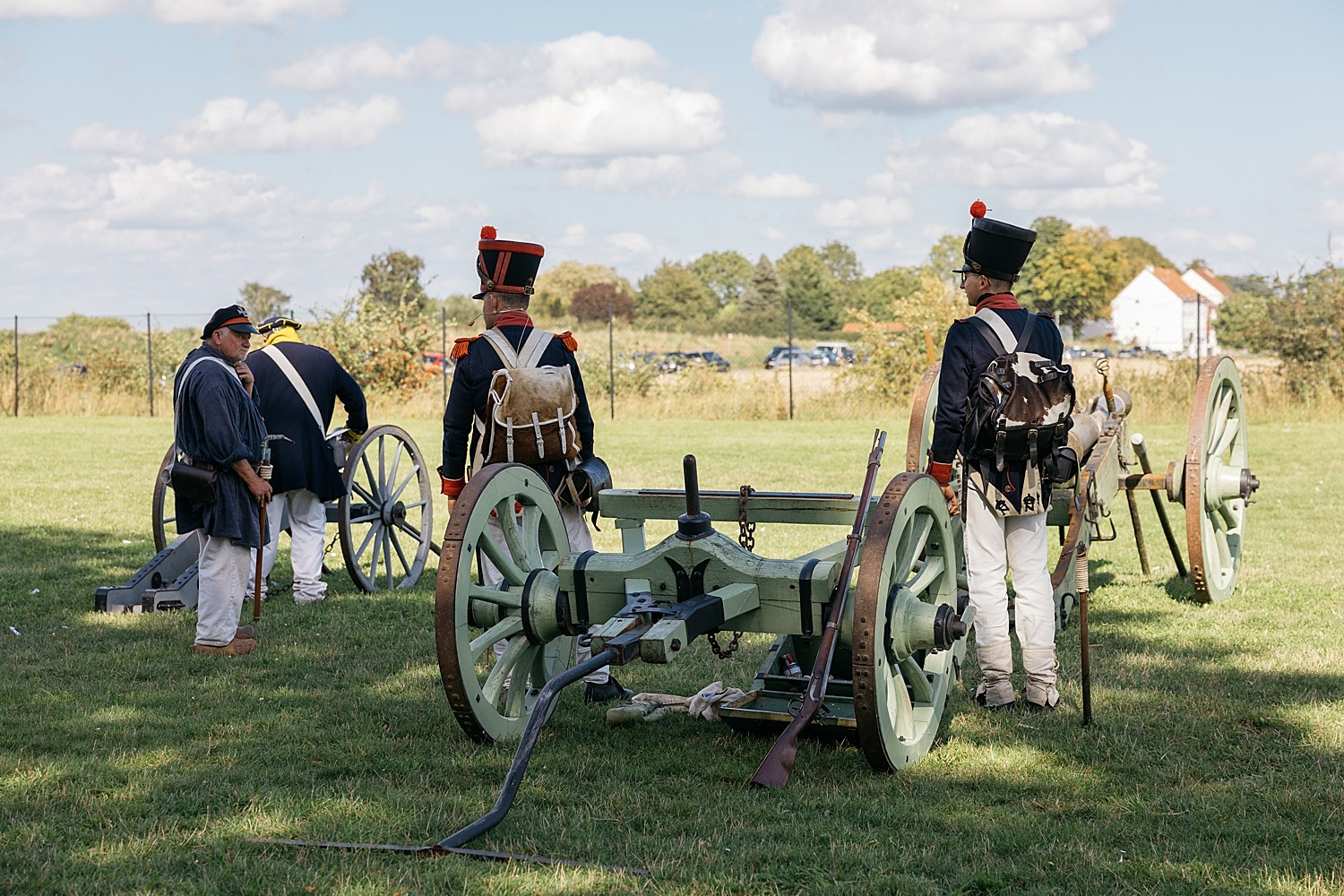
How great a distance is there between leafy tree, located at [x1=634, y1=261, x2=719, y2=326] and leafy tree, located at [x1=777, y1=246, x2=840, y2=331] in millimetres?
5432

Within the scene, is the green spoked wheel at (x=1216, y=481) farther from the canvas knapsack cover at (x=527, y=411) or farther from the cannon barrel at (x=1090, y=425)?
the canvas knapsack cover at (x=527, y=411)

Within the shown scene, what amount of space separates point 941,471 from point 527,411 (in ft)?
5.67

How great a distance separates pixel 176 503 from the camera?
6688 mm

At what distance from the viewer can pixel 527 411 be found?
18.4 ft

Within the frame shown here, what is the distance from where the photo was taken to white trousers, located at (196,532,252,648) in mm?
6582

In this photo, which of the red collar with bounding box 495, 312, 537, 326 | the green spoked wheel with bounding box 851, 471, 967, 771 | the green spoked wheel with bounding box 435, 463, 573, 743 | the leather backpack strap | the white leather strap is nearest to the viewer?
the green spoked wheel with bounding box 851, 471, 967, 771

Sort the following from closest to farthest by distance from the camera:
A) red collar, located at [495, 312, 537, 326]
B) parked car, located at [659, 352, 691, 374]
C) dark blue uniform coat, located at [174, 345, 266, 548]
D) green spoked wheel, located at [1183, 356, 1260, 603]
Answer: red collar, located at [495, 312, 537, 326], dark blue uniform coat, located at [174, 345, 266, 548], green spoked wheel, located at [1183, 356, 1260, 603], parked car, located at [659, 352, 691, 374]

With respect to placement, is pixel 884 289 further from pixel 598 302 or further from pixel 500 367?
pixel 500 367

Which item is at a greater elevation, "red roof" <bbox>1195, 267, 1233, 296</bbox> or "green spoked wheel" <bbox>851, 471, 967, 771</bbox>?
"red roof" <bbox>1195, 267, 1233, 296</bbox>

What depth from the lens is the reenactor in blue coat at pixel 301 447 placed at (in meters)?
7.88

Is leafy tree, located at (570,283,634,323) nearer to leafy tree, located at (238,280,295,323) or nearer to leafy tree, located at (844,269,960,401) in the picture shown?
leafy tree, located at (238,280,295,323)

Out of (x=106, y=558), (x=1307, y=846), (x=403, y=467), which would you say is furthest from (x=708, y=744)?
(x=403, y=467)

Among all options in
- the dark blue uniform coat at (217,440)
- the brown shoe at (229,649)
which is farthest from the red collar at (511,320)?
the brown shoe at (229,649)

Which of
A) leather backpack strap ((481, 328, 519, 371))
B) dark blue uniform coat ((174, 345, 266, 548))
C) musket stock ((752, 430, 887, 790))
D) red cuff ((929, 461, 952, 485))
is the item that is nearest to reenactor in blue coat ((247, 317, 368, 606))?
dark blue uniform coat ((174, 345, 266, 548))
